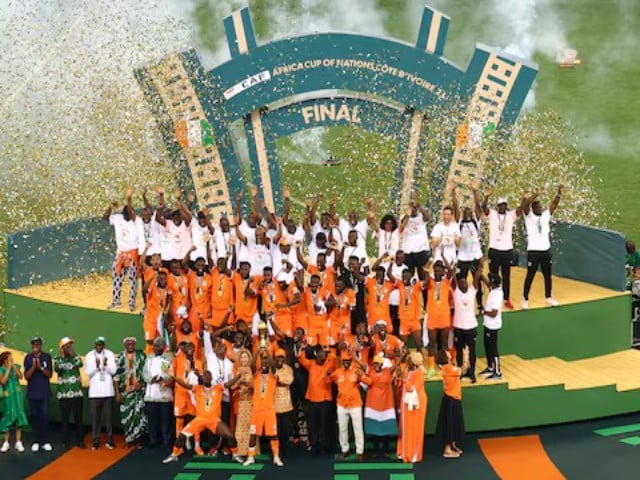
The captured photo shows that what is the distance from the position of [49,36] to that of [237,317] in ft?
62.5

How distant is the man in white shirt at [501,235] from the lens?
1388cm

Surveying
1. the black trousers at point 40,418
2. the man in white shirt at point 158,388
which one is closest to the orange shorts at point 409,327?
the man in white shirt at point 158,388

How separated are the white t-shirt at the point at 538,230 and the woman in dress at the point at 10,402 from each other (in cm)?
637

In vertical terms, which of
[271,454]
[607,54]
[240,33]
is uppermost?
[607,54]

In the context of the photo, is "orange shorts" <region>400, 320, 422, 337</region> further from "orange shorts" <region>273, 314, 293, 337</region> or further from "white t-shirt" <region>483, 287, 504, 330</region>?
"orange shorts" <region>273, 314, 293, 337</region>

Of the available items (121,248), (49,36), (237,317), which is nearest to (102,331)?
(121,248)

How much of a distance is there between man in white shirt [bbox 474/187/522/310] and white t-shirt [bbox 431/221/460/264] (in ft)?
2.17

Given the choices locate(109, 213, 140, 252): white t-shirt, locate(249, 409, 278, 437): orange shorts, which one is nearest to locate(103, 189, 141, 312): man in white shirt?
locate(109, 213, 140, 252): white t-shirt

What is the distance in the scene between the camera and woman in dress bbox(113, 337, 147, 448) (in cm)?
1254

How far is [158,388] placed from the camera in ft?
40.4

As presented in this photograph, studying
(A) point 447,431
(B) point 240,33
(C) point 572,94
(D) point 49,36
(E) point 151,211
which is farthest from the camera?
(D) point 49,36

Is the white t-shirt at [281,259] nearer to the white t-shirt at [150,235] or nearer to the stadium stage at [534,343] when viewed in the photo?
the white t-shirt at [150,235]

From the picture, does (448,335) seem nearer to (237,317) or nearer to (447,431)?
(447,431)

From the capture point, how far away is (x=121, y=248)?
1422 cm
